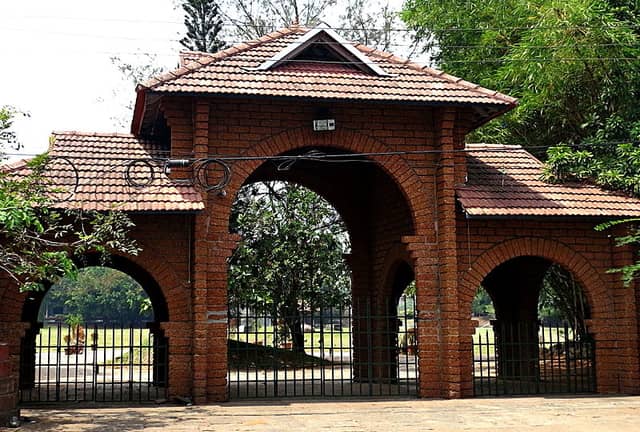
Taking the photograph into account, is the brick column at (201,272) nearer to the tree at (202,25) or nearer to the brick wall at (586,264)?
the brick wall at (586,264)

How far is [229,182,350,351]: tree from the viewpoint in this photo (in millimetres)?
25359

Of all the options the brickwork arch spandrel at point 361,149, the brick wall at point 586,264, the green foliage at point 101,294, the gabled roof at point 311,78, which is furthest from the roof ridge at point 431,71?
the green foliage at point 101,294

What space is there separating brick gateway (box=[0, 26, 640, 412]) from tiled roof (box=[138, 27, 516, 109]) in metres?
0.04

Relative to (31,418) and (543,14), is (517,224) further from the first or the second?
(31,418)

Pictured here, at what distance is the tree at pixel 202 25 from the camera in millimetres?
28828

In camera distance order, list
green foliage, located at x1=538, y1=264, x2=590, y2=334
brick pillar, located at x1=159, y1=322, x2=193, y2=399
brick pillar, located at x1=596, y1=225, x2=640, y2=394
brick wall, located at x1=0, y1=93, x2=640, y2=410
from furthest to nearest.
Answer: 1. green foliage, located at x1=538, y1=264, x2=590, y2=334
2. brick pillar, located at x1=596, y1=225, x2=640, y2=394
3. brick wall, located at x1=0, y1=93, x2=640, y2=410
4. brick pillar, located at x1=159, y1=322, x2=193, y2=399

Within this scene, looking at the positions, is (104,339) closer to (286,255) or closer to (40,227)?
(40,227)

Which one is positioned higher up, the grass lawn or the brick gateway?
the brick gateway

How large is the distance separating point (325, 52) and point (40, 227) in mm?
6493

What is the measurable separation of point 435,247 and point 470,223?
0.77m

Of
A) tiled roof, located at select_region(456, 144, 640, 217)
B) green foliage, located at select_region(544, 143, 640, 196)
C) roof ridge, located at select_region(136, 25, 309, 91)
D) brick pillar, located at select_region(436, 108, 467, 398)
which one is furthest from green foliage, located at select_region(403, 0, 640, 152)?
roof ridge, located at select_region(136, 25, 309, 91)

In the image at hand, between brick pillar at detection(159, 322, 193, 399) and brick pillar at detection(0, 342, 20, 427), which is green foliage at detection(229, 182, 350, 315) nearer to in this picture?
brick pillar at detection(159, 322, 193, 399)

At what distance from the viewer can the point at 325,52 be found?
14773 millimetres

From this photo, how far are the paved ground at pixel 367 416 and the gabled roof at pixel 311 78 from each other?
4871 millimetres
